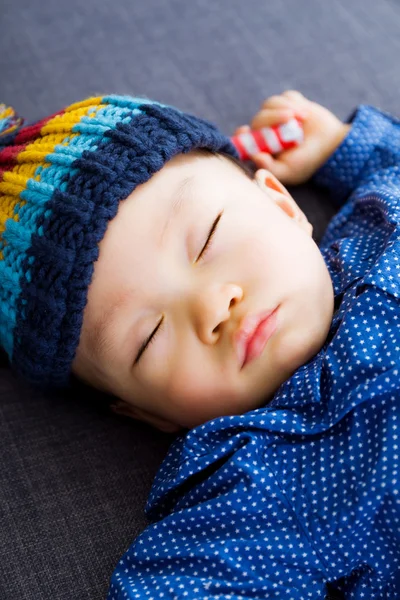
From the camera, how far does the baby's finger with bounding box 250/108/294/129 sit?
142 cm

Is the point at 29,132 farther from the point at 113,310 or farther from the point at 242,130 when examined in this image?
the point at 242,130

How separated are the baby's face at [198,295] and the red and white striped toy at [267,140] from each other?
35 centimetres

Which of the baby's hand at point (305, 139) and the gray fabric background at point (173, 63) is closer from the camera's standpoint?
the gray fabric background at point (173, 63)

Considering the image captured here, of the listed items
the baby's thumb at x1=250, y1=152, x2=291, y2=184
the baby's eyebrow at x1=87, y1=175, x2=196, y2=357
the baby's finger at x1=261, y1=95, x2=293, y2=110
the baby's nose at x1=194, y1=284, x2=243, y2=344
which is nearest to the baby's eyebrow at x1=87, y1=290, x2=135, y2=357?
the baby's eyebrow at x1=87, y1=175, x2=196, y2=357

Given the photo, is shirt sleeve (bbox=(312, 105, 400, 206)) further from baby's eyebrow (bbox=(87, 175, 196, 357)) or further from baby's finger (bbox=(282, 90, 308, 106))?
baby's eyebrow (bbox=(87, 175, 196, 357))

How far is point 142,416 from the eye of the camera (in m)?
1.18

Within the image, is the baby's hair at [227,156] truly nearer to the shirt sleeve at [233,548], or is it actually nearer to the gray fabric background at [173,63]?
the gray fabric background at [173,63]

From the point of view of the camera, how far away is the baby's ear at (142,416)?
1170mm

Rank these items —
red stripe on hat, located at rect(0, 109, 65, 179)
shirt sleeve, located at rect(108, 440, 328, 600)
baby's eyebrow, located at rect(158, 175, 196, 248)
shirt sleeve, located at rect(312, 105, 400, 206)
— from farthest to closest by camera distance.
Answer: shirt sleeve, located at rect(312, 105, 400, 206) → red stripe on hat, located at rect(0, 109, 65, 179) → baby's eyebrow, located at rect(158, 175, 196, 248) → shirt sleeve, located at rect(108, 440, 328, 600)

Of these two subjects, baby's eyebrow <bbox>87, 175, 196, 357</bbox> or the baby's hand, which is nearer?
baby's eyebrow <bbox>87, 175, 196, 357</bbox>

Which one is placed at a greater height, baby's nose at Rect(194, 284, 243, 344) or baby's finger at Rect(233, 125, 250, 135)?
baby's finger at Rect(233, 125, 250, 135)

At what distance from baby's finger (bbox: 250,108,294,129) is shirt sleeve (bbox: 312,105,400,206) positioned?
0.13 meters

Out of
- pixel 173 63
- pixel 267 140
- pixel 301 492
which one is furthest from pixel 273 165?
pixel 301 492

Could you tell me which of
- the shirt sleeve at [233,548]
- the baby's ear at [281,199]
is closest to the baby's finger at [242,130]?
the baby's ear at [281,199]
